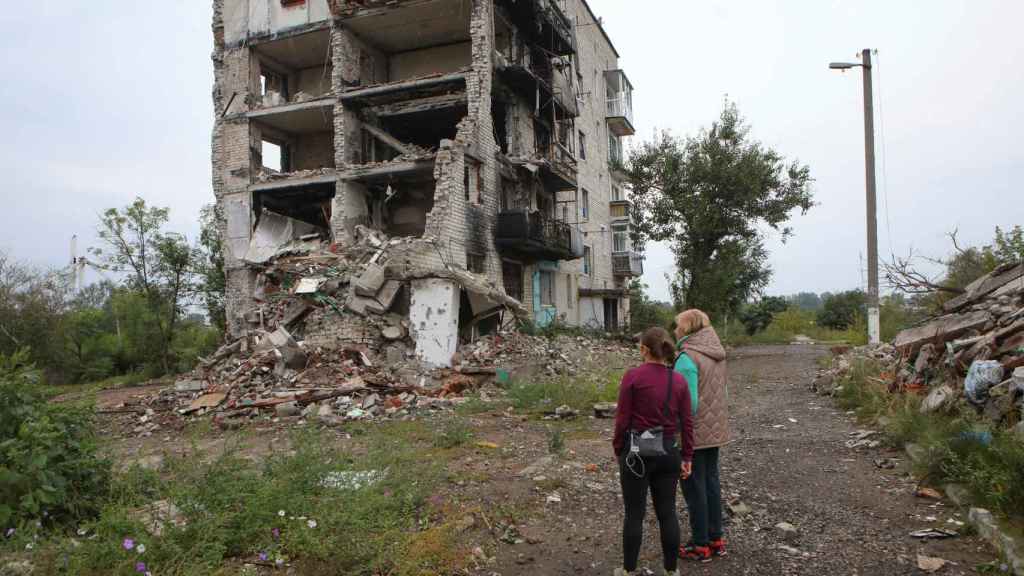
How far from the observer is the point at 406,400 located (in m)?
10.5

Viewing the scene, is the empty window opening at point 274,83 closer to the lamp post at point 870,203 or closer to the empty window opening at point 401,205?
the empty window opening at point 401,205

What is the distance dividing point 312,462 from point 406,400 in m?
5.84

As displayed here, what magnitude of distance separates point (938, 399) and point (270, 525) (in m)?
6.29

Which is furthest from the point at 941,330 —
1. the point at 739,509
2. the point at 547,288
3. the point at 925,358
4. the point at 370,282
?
the point at 547,288

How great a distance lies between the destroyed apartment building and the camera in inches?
527

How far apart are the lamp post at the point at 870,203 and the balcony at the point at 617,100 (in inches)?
591

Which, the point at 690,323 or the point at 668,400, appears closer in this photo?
the point at 668,400

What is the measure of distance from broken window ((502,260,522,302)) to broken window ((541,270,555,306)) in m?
1.75

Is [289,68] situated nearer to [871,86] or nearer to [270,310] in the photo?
[270,310]

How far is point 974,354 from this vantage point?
6.10 meters

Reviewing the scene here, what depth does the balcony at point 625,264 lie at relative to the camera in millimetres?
27516

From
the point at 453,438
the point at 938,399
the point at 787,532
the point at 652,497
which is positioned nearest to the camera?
the point at 652,497

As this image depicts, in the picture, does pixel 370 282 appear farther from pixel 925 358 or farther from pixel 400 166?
Result: pixel 925 358

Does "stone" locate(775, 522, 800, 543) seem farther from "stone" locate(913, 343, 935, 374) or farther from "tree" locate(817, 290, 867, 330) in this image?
"tree" locate(817, 290, 867, 330)
